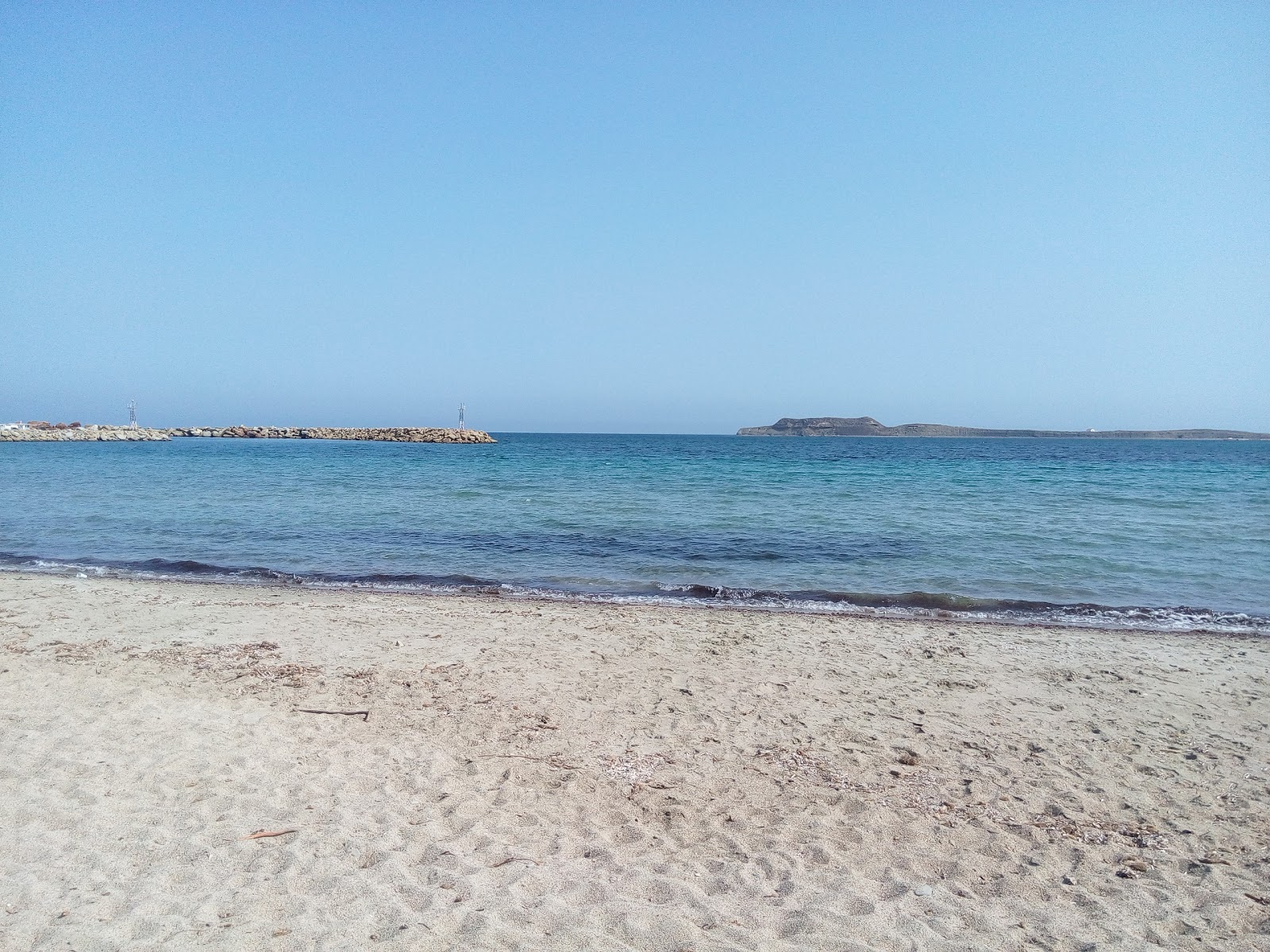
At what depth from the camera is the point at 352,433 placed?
299 ft

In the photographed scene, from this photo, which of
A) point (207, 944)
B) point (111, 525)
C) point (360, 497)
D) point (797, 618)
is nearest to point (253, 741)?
point (207, 944)

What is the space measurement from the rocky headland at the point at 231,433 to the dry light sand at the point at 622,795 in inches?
2958

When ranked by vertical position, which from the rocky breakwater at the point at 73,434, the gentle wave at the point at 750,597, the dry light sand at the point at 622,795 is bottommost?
the gentle wave at the point at 750,597

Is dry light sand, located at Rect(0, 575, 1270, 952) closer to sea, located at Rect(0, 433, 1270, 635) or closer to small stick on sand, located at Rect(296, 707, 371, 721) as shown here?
small stick on sand, located at Rect(296, 707, 371, 721)

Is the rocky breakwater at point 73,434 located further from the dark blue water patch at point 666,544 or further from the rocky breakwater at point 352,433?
the dark blue water patch at point 666,544

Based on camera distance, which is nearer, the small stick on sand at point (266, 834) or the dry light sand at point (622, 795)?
the dry light sand at point (622, 795)

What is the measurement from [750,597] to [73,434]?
281ft

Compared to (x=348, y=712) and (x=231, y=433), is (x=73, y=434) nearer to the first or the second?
(x=231, y=433)

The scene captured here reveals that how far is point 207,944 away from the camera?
3.04 meters

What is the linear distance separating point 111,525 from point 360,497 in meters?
6.96

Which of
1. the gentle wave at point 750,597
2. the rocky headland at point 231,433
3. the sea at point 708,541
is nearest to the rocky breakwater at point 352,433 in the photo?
the rocky headland at point 231,433

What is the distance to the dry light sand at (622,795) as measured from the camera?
3.33 metres

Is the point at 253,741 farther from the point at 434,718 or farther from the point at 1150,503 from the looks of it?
the point at 1150,503

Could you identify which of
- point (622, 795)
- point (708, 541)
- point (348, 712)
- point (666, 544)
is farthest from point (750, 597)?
point (622, 795)
